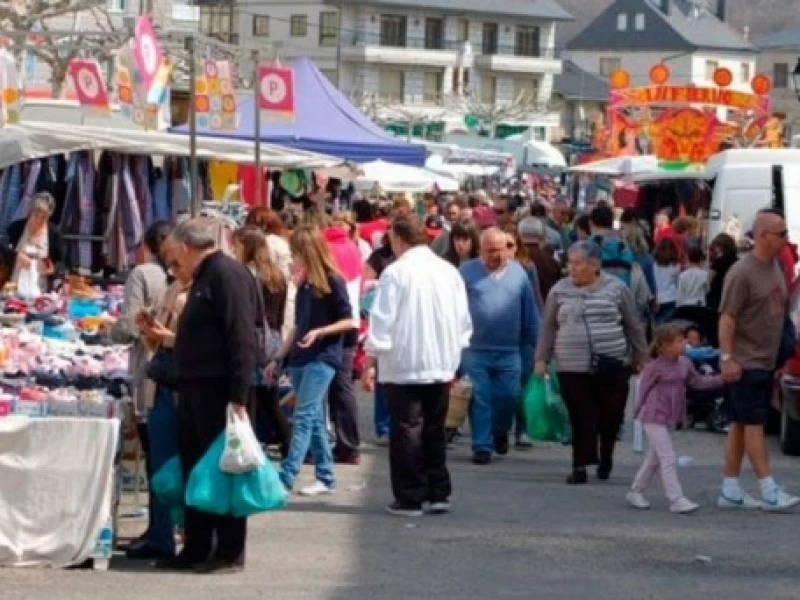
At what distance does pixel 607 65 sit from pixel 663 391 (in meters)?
115

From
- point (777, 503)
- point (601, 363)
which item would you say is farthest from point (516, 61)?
point (777, 503)

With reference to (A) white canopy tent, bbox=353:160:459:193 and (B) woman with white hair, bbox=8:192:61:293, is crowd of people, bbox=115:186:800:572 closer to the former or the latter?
(B) woman with white hair, bbox=8:192:61:293

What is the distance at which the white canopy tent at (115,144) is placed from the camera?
17.1 metres

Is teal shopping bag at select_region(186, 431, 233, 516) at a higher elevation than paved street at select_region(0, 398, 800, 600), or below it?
higher

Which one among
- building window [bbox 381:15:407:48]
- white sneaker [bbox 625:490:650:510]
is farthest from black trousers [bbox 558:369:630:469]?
building window [bbox 381:15:407:48]

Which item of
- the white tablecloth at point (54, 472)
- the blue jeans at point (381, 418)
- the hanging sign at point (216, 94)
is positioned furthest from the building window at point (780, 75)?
the white tablecloth at point (54, 472)

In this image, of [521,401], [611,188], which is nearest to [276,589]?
[521,401]

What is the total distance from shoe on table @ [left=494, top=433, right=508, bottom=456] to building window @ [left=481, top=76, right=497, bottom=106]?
3799 inches

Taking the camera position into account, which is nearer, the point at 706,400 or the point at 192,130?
the point at 192,130

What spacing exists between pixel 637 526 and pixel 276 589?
3164 millimetres

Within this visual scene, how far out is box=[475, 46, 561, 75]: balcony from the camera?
112 metres

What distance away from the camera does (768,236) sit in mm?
13242

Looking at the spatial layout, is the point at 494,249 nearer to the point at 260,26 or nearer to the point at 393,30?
the point at 393,30

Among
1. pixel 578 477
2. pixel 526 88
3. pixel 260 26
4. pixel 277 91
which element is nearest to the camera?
pixel 578 477
